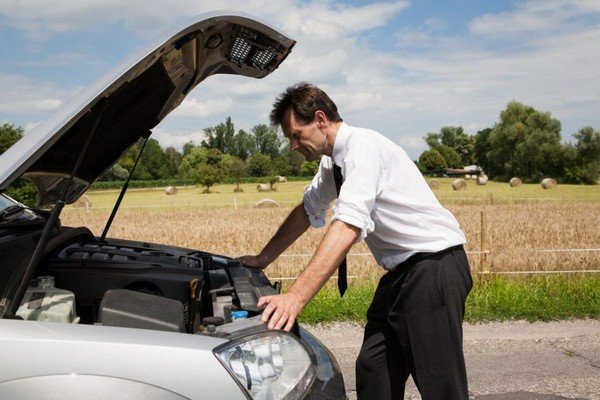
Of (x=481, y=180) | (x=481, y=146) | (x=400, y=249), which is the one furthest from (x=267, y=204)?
(x=481, y=146)

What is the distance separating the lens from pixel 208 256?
142 inches

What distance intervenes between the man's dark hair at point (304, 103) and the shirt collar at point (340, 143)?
0.08 m

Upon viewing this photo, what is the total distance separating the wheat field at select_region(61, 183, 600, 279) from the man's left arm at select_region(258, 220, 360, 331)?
5520 mm

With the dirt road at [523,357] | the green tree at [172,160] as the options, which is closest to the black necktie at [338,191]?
the dirt road at [523,357]

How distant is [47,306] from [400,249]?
1.63 m

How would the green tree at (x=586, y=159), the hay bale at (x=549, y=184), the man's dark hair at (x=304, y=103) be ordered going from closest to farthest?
the man's dark hair at (x=304, y=103)
the hay bale at (x=549, y=184)
the green tree at (x=586, y=159)

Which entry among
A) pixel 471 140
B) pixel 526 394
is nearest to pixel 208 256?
pixel 526 394

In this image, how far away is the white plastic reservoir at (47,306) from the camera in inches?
95.1

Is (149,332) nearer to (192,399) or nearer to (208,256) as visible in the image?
(192,399)

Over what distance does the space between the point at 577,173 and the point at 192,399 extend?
4040 cm

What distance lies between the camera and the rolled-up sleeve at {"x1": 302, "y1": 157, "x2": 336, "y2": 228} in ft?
11.6

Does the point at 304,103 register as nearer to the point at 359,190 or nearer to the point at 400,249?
the point at 359,190

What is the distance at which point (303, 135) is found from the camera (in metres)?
3.01

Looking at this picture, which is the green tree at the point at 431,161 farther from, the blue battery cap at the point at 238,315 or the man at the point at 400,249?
the blue battery cap at the point at 238,315
